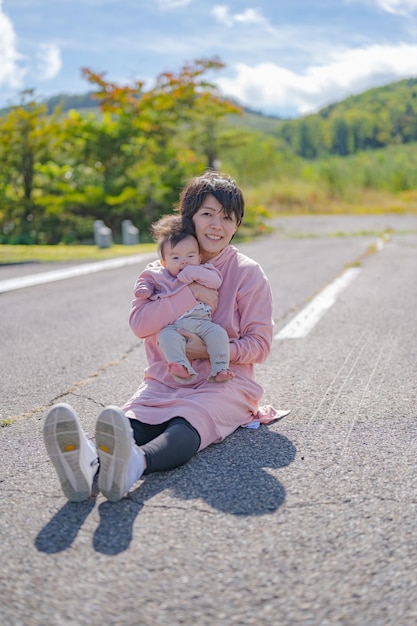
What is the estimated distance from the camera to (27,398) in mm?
3949

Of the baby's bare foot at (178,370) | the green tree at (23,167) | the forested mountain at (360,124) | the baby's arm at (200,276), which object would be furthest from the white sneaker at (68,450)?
the forested mountain at (360,124)

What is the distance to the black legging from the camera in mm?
2615

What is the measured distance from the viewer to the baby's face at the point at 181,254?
122 inches

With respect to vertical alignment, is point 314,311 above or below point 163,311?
below

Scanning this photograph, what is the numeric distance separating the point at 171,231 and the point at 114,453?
116cm

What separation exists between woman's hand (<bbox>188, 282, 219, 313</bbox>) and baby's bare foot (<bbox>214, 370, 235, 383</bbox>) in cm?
34

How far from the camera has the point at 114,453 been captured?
7.80ft

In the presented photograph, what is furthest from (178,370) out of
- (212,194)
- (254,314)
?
(212,194)

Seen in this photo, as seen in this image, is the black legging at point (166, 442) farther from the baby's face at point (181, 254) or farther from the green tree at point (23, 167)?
the green tree at point (23, 167)

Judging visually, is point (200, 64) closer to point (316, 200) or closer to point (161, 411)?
point (316, 200)

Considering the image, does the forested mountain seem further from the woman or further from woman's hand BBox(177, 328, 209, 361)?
woman's hand BBox(177, 328, 209, 361)

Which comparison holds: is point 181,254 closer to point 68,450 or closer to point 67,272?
point 68,450

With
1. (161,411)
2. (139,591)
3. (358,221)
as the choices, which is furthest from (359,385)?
(358,221)

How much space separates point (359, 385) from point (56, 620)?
260 centimetres
